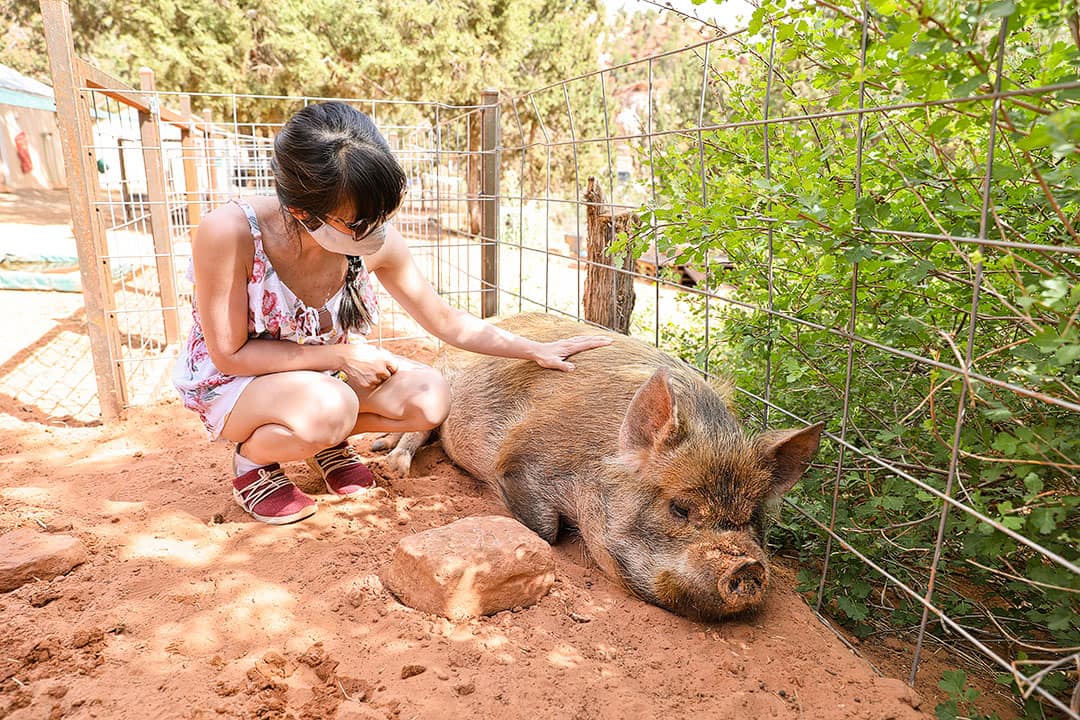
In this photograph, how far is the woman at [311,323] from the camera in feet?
8.11

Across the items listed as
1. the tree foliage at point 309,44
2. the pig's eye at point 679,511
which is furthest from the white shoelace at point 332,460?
A: the tree foliage at point 309,44

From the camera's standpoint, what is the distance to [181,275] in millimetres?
8820

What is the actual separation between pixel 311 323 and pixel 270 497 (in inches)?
28.3

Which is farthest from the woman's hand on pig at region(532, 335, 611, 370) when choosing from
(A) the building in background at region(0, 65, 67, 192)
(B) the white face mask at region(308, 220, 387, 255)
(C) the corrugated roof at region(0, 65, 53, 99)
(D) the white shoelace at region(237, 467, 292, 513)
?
(A) the building in background at region(0, 65, 67, 192)

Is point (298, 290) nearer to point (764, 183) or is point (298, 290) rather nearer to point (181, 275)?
point (764, 183)

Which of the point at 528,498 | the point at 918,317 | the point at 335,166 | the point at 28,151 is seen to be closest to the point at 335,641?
the point at 528,498

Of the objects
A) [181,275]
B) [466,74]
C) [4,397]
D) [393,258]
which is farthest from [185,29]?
[393,258]

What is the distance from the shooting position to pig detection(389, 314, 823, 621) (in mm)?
2574

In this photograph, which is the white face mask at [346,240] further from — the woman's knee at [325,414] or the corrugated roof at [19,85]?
the corrugated roof at [19,85]

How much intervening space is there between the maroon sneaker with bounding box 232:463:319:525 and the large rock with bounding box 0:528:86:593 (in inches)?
22.9

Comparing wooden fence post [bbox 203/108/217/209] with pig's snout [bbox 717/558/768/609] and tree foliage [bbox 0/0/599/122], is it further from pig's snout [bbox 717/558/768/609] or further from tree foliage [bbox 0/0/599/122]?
tree foliage [bbox 0/0/599/122]

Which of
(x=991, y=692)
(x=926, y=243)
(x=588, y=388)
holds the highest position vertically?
(x=926, y=243)

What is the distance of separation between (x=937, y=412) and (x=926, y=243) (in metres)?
0.55

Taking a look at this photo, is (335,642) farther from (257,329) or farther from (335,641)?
(257,329)
